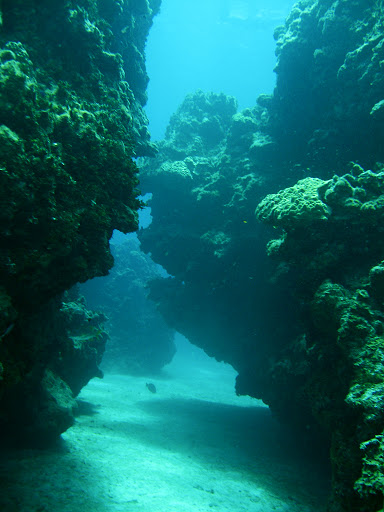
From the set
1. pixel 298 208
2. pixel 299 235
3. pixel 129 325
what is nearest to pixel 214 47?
pixel 129 325

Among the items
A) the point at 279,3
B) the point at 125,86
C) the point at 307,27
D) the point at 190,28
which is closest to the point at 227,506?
the point at 125,86

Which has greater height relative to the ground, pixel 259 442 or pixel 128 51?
pixel 128 51

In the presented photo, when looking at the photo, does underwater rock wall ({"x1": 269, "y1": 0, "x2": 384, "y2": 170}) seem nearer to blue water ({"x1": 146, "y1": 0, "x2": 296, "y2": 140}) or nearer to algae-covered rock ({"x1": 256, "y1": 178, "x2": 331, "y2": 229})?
algae-covered rock ({"x1": 256, "y1": 178, "x2": 331, "y2": 229})

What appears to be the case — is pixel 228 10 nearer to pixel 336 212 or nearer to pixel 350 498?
pixel 336 212

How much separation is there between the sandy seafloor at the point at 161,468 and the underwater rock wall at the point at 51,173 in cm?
118

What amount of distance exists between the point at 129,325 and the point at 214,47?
4216 centimetres

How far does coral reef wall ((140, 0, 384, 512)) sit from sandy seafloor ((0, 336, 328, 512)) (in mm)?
1255

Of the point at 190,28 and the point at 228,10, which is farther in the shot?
the point at 190,28

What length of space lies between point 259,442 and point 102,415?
16.8 feet

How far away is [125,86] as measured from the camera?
26.0 feet

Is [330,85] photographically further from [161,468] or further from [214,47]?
[214,47]

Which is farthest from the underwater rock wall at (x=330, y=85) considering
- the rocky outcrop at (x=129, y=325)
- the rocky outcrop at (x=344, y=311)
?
the rocky outcrop at (x=129, y=325)

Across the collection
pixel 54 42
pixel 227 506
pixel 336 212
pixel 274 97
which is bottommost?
pixel 227 506

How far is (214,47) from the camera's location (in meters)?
42.7
